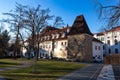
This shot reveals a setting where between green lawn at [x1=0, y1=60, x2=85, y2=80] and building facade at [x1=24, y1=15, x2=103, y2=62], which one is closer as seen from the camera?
green lawn at [x1=0, y1=60, x2=85, y2=80]

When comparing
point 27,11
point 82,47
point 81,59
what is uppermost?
point 27,11

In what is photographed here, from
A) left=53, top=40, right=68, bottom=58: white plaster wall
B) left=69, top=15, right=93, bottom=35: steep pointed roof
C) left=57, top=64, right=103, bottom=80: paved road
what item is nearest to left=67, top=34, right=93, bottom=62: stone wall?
left=69, top=15, right=93, bottom=35: steep pointed roof

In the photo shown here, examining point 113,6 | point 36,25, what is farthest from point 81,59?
point 113,6

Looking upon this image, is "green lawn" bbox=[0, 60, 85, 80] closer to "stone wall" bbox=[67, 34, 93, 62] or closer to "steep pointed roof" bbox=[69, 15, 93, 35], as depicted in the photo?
"stone wall" bbox=[67, 34, 93, 62]

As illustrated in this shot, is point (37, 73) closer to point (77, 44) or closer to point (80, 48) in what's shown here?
point (80, 48)

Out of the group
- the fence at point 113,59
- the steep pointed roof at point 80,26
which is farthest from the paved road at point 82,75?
the steep pointed roof at point 80,26

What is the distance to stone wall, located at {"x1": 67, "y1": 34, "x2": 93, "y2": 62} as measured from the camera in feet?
180

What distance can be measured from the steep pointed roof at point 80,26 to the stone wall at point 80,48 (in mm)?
1199

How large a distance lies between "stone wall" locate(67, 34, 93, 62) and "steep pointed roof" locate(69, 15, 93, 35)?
3.93ft

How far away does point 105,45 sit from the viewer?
76562 mm

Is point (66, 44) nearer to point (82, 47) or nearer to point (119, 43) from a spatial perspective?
point (82, 47)

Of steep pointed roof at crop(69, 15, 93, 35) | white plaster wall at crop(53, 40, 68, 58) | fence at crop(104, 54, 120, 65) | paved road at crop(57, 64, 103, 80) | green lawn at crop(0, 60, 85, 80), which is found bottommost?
paved road at crop(57, 64, 103, 80)

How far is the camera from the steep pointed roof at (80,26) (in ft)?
186

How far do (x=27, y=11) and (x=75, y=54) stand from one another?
111 ft
